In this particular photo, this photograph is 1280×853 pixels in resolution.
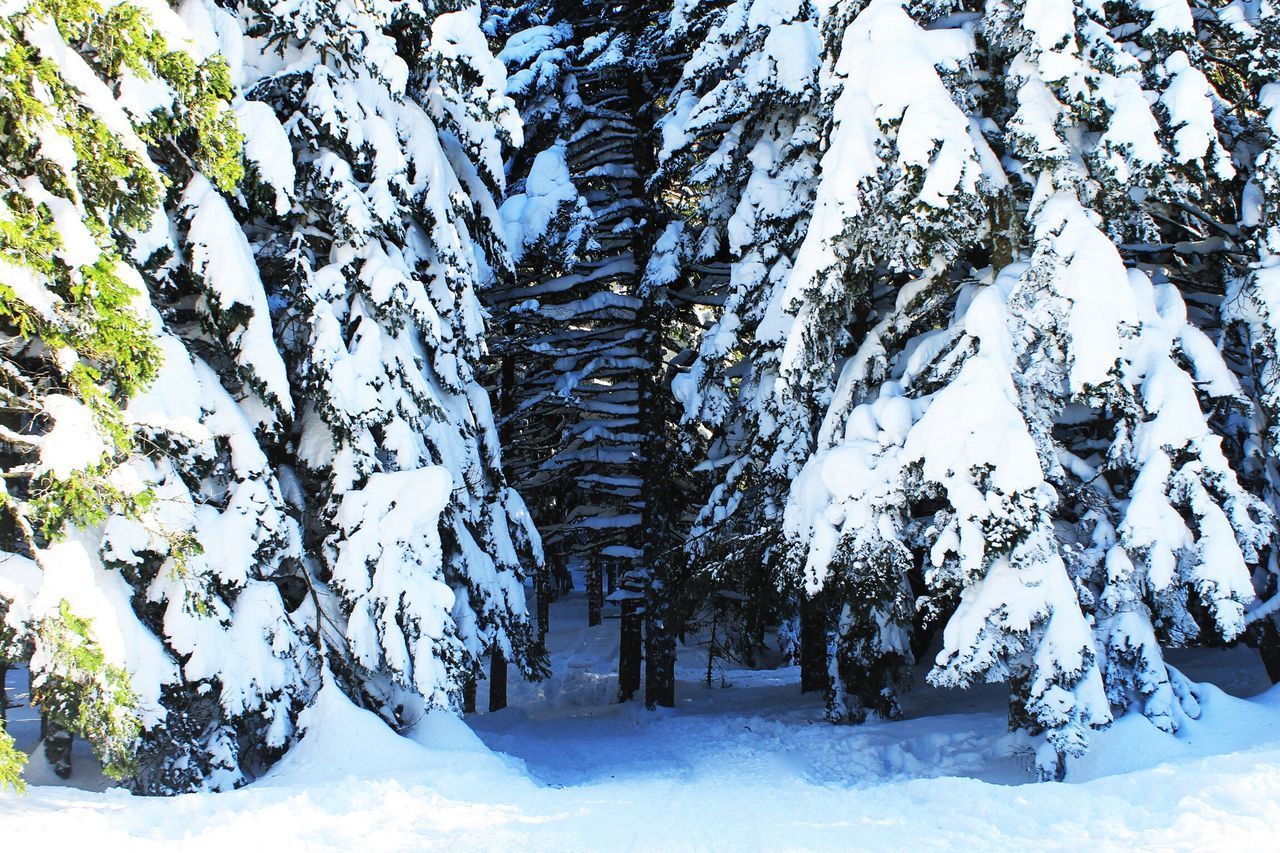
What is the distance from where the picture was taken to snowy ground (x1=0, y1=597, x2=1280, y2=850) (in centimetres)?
581

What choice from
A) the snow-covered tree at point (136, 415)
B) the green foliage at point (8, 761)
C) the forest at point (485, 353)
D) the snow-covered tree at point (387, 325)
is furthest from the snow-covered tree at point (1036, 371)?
the green foliage at point (8, 761)

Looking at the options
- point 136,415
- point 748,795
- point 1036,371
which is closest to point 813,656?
point 748,795

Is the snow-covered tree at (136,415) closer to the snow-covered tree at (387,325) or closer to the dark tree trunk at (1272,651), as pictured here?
the snow-covered tree at (387,325)

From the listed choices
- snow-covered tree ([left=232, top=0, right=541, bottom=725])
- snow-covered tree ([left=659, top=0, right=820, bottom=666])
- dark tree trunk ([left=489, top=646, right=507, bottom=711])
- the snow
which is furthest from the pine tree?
dark tree trunk ([left=489, top=646, right=507, bottom=711])

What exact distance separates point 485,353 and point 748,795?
670 centimetres

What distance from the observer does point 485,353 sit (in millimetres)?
12312

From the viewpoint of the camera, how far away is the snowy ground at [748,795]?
5812 millimetres

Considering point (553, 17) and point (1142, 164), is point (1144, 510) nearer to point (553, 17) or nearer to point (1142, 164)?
point (1142, 164)

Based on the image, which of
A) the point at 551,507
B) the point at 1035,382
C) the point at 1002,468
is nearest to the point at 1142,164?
the point at 1035,382

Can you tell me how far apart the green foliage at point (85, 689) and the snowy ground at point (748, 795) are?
18.8 inches

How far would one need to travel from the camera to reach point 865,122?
9031 mm

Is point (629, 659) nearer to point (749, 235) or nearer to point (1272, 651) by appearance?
point (749, 235)

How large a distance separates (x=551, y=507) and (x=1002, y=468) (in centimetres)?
1318

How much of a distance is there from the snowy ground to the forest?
35 centimetres
